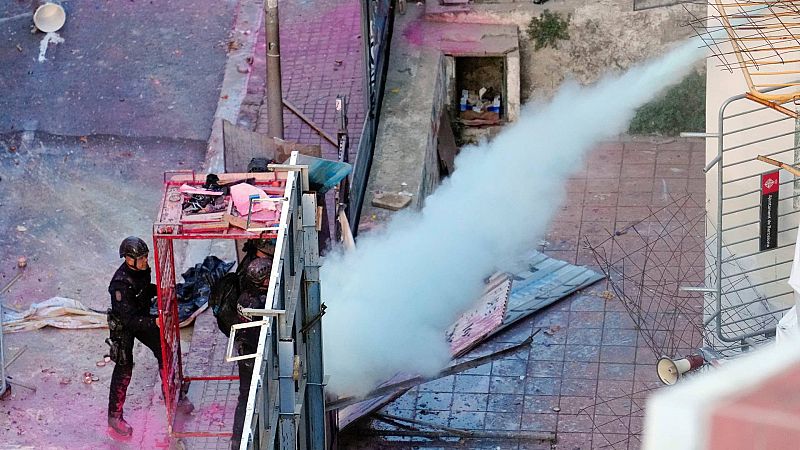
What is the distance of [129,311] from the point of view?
9.98m

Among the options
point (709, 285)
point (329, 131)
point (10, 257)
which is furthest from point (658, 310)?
point (10, 257)

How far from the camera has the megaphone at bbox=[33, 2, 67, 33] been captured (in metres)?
16.8

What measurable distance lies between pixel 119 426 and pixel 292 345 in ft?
10.7

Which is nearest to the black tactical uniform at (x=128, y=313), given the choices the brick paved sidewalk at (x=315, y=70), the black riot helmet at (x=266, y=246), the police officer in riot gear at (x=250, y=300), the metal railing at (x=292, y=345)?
the police officer in riot gear at (x=250, y=300)

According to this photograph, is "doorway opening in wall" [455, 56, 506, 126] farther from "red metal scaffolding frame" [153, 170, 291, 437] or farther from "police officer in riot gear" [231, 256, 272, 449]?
"police officer in riot gear" [231, 256, 272, 449]

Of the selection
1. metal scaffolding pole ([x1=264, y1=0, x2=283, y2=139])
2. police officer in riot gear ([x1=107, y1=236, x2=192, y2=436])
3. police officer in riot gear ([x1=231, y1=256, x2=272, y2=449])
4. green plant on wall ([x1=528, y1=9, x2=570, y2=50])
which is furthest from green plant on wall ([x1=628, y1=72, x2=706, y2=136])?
police officer in riot gear ([x1=231, y1=256, x2=272, y2=449])

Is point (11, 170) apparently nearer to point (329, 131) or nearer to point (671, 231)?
point (329, 131)

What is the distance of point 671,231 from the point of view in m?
14.0

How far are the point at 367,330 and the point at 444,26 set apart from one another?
240 inches

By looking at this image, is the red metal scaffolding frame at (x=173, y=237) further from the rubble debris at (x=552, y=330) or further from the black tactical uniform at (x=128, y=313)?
the rubble debris at (x=552, y=330)

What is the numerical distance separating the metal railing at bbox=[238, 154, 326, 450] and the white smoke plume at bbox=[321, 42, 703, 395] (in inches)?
43.4

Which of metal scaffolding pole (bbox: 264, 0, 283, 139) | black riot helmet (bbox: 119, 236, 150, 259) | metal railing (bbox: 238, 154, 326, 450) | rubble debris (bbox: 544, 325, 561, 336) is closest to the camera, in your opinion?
metal railing (bbox: 238, 154, 326, 450)

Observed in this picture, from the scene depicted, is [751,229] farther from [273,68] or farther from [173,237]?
[273,68]

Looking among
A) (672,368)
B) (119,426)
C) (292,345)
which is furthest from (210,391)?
(672,368)
